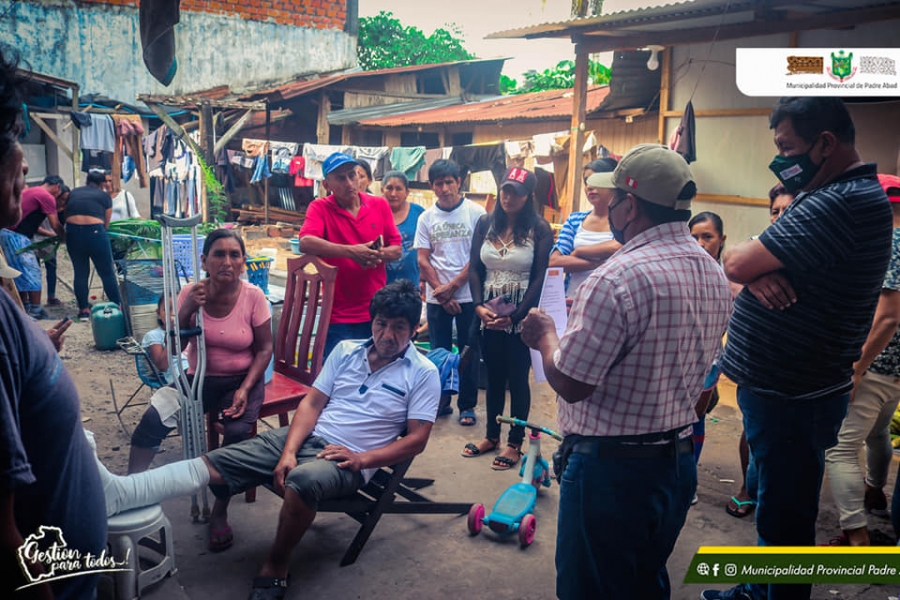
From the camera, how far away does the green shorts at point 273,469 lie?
9.86ft

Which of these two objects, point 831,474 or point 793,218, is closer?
point 793,218

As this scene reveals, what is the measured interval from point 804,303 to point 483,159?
35.2 feet

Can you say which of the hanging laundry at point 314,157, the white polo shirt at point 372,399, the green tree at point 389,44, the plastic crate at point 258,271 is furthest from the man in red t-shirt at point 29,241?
the green tree at point 389,44

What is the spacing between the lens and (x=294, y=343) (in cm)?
431

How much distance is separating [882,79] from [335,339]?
4.64 m

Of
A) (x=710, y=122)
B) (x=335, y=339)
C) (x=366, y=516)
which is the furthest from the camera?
(x=710, y=122)

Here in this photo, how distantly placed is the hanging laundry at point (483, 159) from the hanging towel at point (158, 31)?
852 cm

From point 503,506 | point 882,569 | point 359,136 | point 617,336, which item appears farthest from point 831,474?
point 359,136

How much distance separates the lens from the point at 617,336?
6.45 feet

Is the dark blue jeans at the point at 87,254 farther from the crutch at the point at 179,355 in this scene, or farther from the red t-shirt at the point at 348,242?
the crutch at the point at 179,355

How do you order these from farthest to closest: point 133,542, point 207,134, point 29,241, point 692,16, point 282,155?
point 282,155, point 207,134, point 29,241, point 692,16, point 133,542

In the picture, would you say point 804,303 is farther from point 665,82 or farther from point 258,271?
point 665,82

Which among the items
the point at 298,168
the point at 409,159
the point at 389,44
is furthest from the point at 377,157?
the point at 389,44

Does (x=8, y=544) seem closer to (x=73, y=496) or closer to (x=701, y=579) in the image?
(x=73, y=496)
